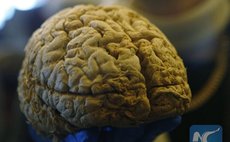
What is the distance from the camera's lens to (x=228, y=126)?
81cm

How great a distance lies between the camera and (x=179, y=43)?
0.96 meters

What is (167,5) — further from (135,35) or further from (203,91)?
(135,35)

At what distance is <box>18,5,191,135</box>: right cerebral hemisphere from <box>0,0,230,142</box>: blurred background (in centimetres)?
18

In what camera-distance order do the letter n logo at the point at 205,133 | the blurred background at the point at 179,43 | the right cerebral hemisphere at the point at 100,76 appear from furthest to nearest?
1. the blurred background at the point at 179,43
2. the letter n logo at the point at 205,133
3. the right cerebral hemisphere at the point at 100,76

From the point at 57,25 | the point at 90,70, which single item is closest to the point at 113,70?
the point at 90,70

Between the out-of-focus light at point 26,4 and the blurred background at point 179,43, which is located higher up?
the out-of-focus light at point 26,4

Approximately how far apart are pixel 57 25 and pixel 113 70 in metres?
0.14

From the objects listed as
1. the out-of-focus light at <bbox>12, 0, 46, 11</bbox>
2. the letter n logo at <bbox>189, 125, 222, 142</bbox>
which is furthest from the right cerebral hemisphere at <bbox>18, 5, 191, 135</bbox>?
the out-of-focus light at <bbox>12, 0, 46, 11</bbox>

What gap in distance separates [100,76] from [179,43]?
1.29ft

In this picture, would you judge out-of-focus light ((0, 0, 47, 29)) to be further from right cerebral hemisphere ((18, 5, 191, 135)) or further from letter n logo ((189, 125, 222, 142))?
letter n logo ((189, 125, 222, 142))

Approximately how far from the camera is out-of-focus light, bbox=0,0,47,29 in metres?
0.92

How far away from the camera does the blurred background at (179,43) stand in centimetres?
89

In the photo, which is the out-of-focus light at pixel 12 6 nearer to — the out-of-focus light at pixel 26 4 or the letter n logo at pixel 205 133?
the out-of-focus light at pixel 26 4

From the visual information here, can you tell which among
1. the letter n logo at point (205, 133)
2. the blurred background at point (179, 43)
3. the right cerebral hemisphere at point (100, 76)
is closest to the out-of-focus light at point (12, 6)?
the blurred background at point (179, 43)
